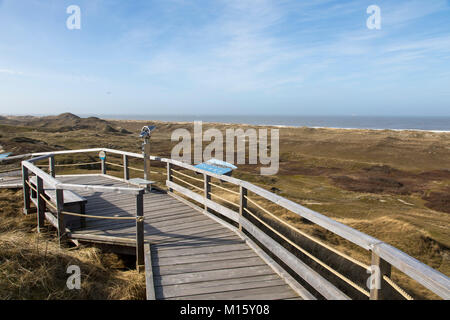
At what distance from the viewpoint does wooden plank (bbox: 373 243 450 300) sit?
2107 mm

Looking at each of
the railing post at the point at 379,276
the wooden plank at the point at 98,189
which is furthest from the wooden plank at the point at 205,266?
the railing post at the point at 379,276

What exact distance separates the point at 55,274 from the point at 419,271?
4.35 meters

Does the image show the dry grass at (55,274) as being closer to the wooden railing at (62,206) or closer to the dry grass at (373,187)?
the wooden railing at (62,206)

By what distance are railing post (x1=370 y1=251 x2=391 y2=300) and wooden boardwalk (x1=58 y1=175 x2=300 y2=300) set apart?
1209 mm

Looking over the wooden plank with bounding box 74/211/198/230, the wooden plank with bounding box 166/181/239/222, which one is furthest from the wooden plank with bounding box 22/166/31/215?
the wooden plank with bounding box 166/181/239/222

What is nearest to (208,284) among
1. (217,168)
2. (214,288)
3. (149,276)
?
(214,288)

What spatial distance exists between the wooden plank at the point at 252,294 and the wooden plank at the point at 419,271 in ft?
4.95

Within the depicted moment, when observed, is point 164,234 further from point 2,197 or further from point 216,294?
point 2,197

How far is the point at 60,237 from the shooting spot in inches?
234

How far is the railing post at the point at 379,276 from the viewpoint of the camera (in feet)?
9.09

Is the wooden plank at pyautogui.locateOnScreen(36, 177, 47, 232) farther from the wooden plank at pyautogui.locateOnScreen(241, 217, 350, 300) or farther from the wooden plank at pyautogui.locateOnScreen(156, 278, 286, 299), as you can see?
the wooden plank at pyautogui.locateOnScreen(241, 217, 350, 300)

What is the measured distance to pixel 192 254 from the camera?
508 cm
